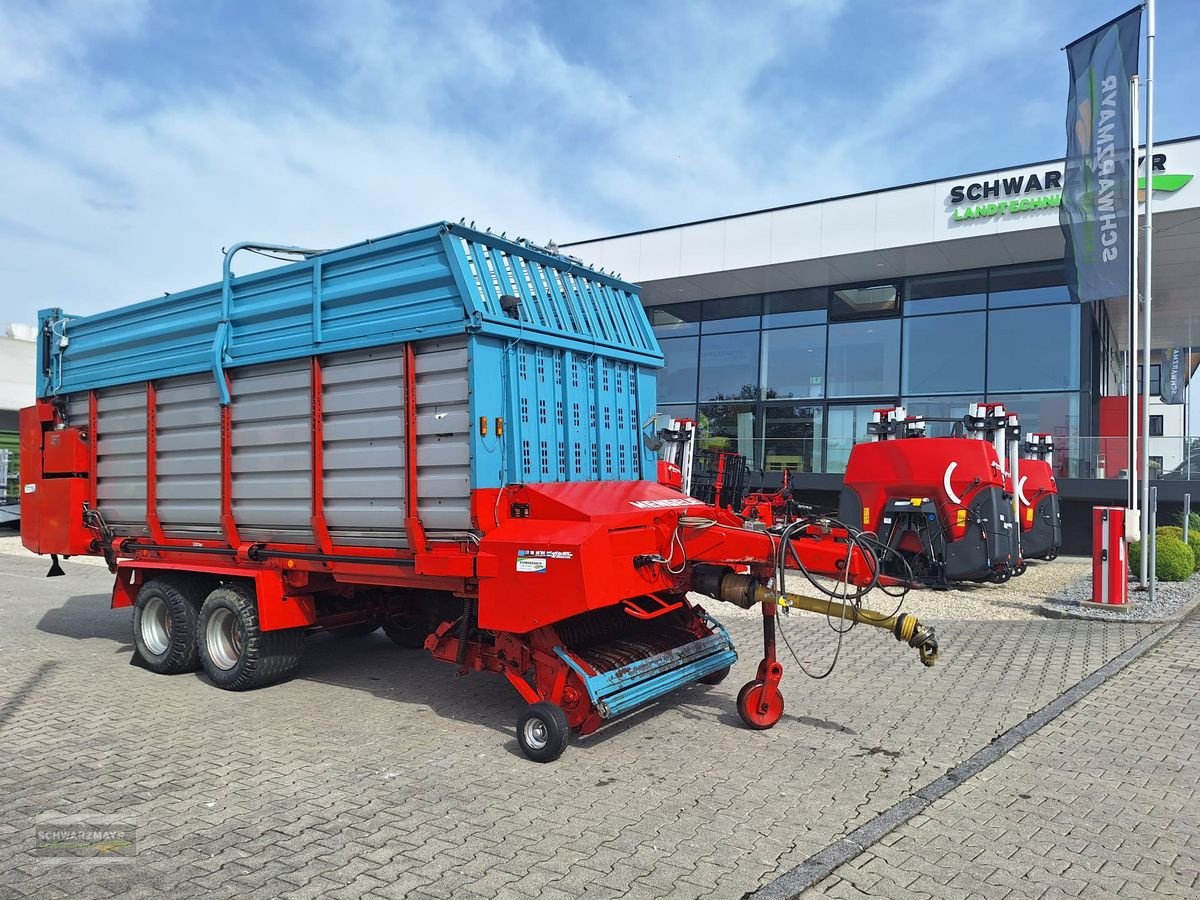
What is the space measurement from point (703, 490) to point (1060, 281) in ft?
31.0

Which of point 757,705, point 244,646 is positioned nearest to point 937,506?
point 757,705

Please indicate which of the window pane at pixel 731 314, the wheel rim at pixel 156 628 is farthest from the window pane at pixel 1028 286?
the wheel rim at pixel 156 628

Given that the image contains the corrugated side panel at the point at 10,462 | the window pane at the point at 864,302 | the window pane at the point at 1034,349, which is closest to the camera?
the window pane at the point at 1034,349

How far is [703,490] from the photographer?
14.9 meters

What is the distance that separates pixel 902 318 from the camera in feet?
63.6

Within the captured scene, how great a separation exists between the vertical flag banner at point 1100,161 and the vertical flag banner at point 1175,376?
22493 millimetres

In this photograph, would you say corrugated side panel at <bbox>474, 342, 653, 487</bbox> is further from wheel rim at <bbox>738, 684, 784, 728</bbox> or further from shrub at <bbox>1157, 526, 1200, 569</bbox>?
shrub at <bbox>1157, 526, 1200, 569</bbox>

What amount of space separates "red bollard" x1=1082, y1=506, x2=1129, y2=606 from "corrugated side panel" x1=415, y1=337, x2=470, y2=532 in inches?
318

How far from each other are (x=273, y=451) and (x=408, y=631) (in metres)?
2.47

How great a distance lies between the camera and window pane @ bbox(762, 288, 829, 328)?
20.5 m

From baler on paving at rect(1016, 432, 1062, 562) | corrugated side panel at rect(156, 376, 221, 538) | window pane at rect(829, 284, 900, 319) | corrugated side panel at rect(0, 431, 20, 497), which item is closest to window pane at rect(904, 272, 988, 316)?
window pane at rect(829, 284, 900, 319)

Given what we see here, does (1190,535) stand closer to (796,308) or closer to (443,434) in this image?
(796,308)

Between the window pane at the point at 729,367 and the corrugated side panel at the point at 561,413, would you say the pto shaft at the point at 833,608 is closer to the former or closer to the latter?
the corrugated side panel at the point at 561,413

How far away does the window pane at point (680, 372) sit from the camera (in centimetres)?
2258
